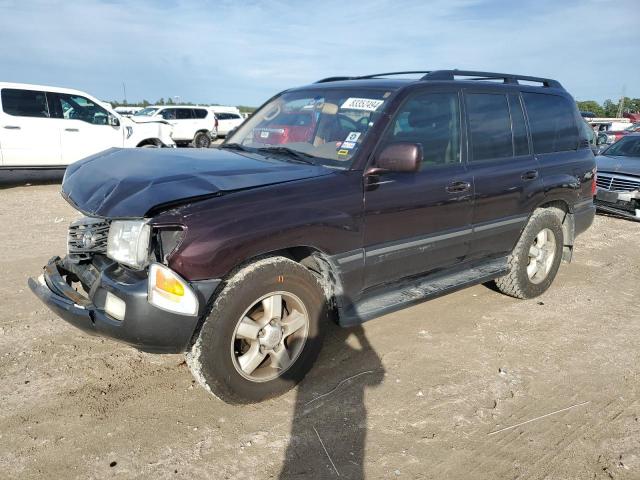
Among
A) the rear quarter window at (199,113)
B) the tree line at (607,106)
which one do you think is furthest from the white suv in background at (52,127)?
the tree line at (607,106)

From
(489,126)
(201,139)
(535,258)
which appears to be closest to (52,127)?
(489,126)

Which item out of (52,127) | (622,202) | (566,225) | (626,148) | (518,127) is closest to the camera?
(518,127)

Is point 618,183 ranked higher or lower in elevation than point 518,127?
lower

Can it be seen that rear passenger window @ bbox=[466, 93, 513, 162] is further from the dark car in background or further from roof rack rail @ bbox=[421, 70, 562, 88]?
the dark car in background

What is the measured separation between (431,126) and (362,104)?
1.81ft

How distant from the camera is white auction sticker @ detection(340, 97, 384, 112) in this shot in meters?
3.46

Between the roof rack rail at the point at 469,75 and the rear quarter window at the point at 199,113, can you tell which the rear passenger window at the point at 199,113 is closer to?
the rear quarter window at the point at 199,113

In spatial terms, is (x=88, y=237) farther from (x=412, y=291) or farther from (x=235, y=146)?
(x=412, y=291)

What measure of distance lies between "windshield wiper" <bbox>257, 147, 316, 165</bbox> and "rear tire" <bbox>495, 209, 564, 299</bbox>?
224cm

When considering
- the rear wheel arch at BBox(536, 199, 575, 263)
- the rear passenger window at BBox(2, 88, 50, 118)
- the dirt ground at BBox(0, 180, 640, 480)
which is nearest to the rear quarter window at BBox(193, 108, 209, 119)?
the rear passenger window at BBox(2, 88, 50, 118)

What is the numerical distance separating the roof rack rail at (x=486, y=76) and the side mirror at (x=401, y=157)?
3.19 feet

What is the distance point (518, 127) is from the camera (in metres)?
4.32

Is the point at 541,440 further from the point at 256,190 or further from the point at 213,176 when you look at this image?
the point at 213,176

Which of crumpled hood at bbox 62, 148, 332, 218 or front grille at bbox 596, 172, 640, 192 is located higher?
crumpled hood at bbox 62, 148, 332, 218
